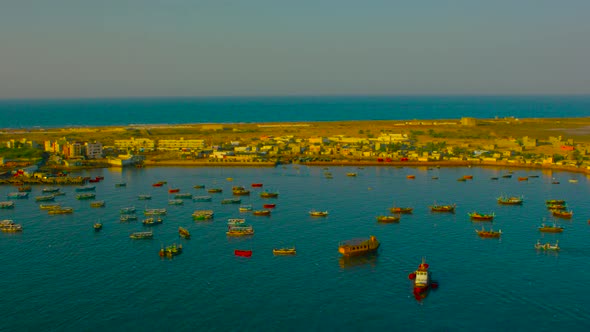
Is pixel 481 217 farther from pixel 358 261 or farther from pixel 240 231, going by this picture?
pixel 240 231

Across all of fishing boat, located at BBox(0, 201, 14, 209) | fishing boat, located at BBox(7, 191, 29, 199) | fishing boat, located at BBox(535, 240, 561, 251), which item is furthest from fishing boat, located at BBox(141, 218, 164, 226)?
fishing boat, located at BBox(535, 240, 561, 251)

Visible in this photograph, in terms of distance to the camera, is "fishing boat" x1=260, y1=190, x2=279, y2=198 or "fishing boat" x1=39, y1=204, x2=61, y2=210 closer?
"fishing boat" x1=39, y1=204, x2=61, y2=210

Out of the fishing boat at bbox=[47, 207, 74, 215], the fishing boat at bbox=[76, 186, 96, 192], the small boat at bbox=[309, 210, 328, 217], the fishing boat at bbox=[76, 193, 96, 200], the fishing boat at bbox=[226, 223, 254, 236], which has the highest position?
the fishing boat at bbox=[76, 186, 96, 192]

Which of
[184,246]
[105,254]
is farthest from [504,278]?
[105,254]

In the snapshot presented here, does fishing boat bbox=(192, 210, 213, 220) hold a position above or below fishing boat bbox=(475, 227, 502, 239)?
above

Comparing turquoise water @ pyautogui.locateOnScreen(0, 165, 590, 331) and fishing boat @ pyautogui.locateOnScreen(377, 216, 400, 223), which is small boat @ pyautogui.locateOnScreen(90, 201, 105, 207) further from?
fishing boat @ pyautogui.locateOnScreen(377, 216, 400, 223)

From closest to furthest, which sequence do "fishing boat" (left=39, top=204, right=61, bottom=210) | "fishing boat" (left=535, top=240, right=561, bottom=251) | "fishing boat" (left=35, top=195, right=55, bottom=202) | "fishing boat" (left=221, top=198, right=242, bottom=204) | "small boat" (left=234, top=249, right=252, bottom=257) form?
"small boat" (left=234, top=249, right=252, bottom=257), "fishing boat" (left=535, top=240, right=561, bottom=251), "fishing boat" (left=39, top=204, right=61, bottom=210), "fishing boat" (left=221, top=198, right=242, bottom=204), "fishing boat" (left=35, top=195, right=55, bottom=202)

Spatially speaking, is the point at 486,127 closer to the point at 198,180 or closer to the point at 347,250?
the point at 198,180
